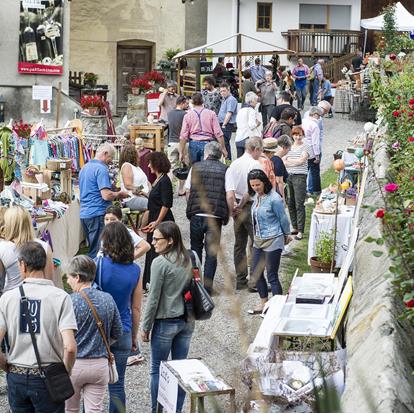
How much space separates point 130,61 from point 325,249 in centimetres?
2412

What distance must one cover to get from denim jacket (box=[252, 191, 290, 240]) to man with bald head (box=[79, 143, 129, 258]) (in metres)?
1.94

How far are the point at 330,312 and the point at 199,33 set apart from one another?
29357 millimetres

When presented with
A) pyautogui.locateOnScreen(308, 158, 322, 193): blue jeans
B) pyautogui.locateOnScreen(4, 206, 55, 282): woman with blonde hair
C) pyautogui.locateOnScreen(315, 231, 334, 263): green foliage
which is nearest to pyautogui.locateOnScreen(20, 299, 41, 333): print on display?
pyautogui.locateOnScreen(4, 206, 55, 282): woman with blonde hair

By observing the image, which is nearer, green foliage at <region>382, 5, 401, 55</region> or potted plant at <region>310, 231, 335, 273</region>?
potted plant at <region>310, 231, 335, 273</region>

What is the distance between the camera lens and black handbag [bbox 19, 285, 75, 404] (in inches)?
254

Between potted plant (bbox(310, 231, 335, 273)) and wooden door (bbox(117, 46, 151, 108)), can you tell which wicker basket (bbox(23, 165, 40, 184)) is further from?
wooden door (bbox(117, 46, 151, 108))

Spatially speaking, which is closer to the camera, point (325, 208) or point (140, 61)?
point (325, 208)

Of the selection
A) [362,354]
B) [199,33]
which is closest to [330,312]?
[362,354]

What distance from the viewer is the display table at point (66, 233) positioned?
12.4 meters

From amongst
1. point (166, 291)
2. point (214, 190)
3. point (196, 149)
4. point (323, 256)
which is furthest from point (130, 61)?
point (166, 291)

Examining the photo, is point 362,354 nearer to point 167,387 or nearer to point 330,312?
point 167,387

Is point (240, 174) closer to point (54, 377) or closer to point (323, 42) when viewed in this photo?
point (54, 377)

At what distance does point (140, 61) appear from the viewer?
3544 cm

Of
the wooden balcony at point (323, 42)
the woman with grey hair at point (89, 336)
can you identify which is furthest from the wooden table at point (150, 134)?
the wooden balcony at point (323, 42)
